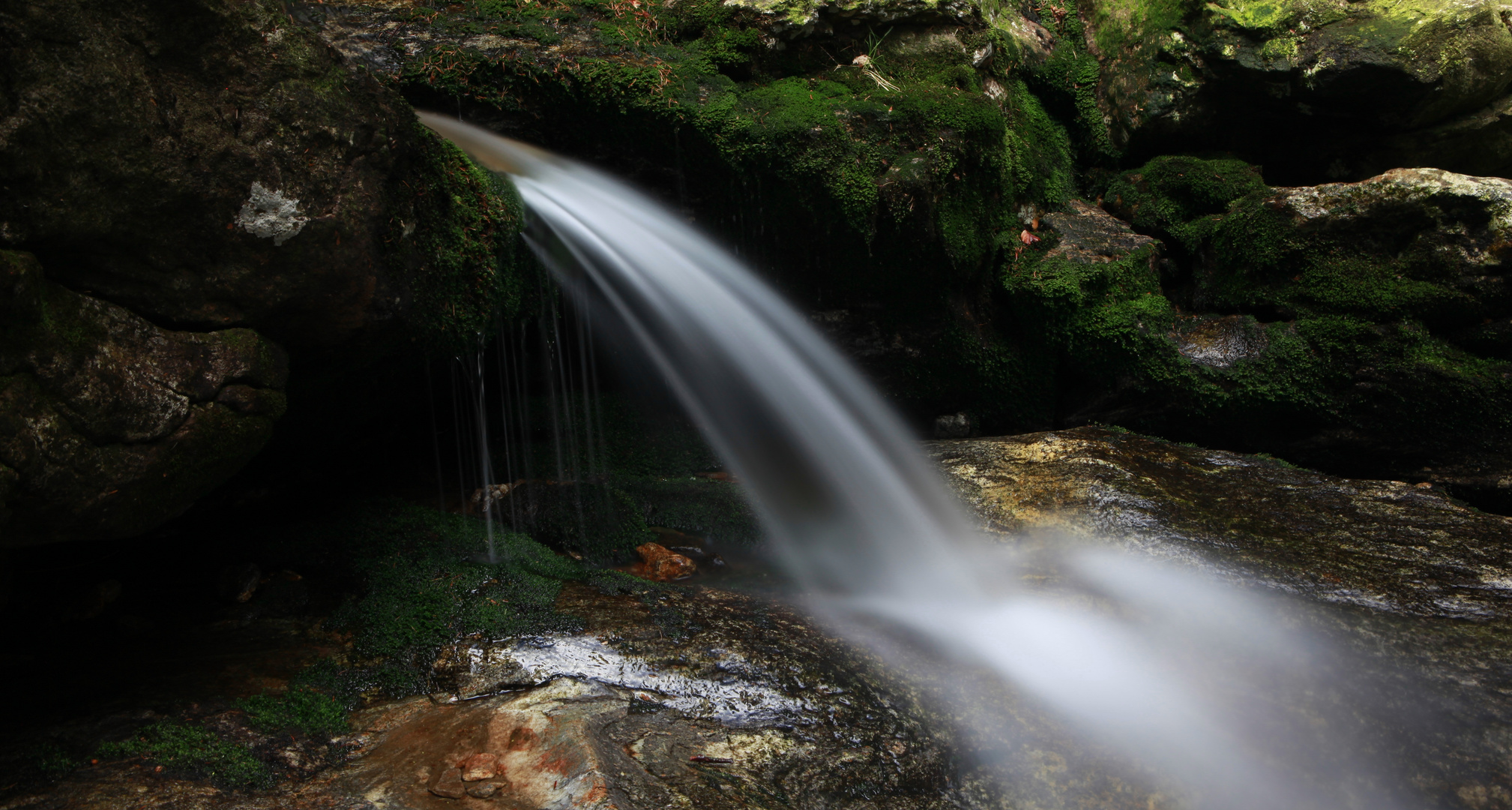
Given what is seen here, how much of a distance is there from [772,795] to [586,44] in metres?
5.50

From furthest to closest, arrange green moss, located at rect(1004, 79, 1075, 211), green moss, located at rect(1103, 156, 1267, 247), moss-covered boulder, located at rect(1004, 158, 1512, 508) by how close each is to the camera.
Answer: green moss, located at rect(1004, 79, 1075, 211) → green moss, located at rect(1103, 156, 1267, 247) → moss-covered boulder, located at rect(1004, 158, 1512, 508)

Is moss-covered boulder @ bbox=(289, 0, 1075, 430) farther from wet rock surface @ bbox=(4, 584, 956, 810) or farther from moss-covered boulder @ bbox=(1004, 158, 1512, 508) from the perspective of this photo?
wet rock surface @ bbox=(4, 584, 956, 810)

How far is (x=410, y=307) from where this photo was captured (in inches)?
156

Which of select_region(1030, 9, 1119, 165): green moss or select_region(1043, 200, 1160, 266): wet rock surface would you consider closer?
select_region(1043, 200, 1160, 266): wet rock surface

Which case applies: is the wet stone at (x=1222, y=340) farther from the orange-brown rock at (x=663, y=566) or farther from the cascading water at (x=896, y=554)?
the orange-brown rock at (x=663, y=566)

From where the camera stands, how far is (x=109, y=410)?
2652 mm

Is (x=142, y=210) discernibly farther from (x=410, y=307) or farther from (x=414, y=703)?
(x=414, y=703)

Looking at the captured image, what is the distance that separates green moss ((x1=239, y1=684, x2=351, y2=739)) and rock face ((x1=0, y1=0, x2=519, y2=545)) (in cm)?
86

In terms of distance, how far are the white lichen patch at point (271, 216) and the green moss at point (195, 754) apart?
1.93 meters

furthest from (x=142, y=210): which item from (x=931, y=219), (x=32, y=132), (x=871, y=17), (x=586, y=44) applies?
(x=871, y=17)

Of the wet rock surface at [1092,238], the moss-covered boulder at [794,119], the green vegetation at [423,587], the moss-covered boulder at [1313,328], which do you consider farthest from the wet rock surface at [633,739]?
the wet rock surface at [1092,238]

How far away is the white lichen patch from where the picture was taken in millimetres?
3031

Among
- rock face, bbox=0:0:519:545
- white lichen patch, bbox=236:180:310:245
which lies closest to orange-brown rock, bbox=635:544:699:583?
rock face, bbox=0:0:519:545

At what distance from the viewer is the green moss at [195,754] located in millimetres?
2506
